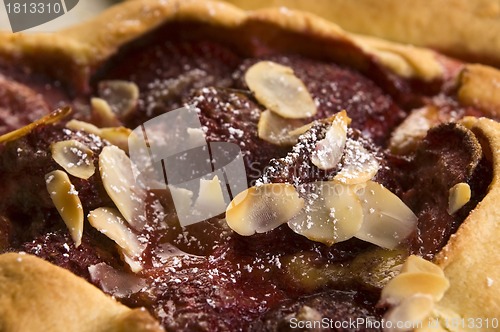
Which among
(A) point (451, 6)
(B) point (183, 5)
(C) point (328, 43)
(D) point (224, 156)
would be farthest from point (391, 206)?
(A) point (451, 6)

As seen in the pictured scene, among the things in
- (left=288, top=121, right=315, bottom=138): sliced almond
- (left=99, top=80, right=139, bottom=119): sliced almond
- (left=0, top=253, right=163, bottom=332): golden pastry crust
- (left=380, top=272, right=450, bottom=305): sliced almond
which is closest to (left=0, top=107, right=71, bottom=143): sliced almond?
(left=99, top=80, right=139, bottom=119): sliced almond

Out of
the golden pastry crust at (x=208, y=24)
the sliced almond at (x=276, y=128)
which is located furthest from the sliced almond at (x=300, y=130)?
the golden pastry crust at (x=208, y=24)

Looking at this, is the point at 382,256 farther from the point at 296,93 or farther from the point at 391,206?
the point at 296,93

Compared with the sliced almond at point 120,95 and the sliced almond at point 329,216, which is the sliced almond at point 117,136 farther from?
the sliced almond at point 329,216

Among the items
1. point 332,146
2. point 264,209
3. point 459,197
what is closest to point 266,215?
point 264,209

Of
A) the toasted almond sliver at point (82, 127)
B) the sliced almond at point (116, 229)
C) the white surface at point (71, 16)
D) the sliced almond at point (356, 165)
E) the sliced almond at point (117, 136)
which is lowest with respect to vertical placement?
the white surface at point (71, 16)
